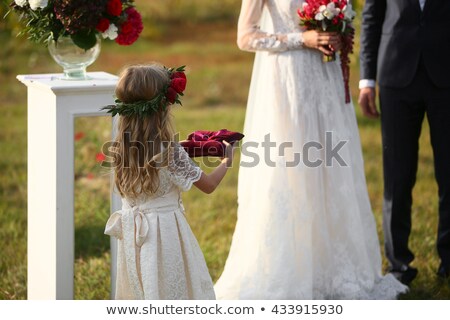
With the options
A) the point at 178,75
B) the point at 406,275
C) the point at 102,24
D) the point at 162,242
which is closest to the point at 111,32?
the point at 102,24

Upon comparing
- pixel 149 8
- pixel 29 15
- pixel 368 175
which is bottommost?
pixel 368 175

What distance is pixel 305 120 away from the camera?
5.14 metres

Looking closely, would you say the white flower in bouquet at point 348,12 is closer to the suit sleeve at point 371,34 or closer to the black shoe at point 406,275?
the suit sleeve at point 371,34

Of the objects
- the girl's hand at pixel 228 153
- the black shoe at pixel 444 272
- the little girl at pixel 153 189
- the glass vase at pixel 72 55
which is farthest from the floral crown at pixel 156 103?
the black shoe at pixel 444 272

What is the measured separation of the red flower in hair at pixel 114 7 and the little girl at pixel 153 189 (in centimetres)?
67

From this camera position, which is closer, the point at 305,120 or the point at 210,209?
the point at 305,120

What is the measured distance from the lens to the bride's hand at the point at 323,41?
197 inches

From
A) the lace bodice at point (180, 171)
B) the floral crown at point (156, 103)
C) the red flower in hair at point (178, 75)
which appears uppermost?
the red flower in hair at point (178, 75)

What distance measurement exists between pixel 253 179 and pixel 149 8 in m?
12.1

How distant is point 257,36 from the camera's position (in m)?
5.09

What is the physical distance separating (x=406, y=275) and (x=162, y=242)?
1951mm

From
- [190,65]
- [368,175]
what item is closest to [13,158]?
[368,175]
